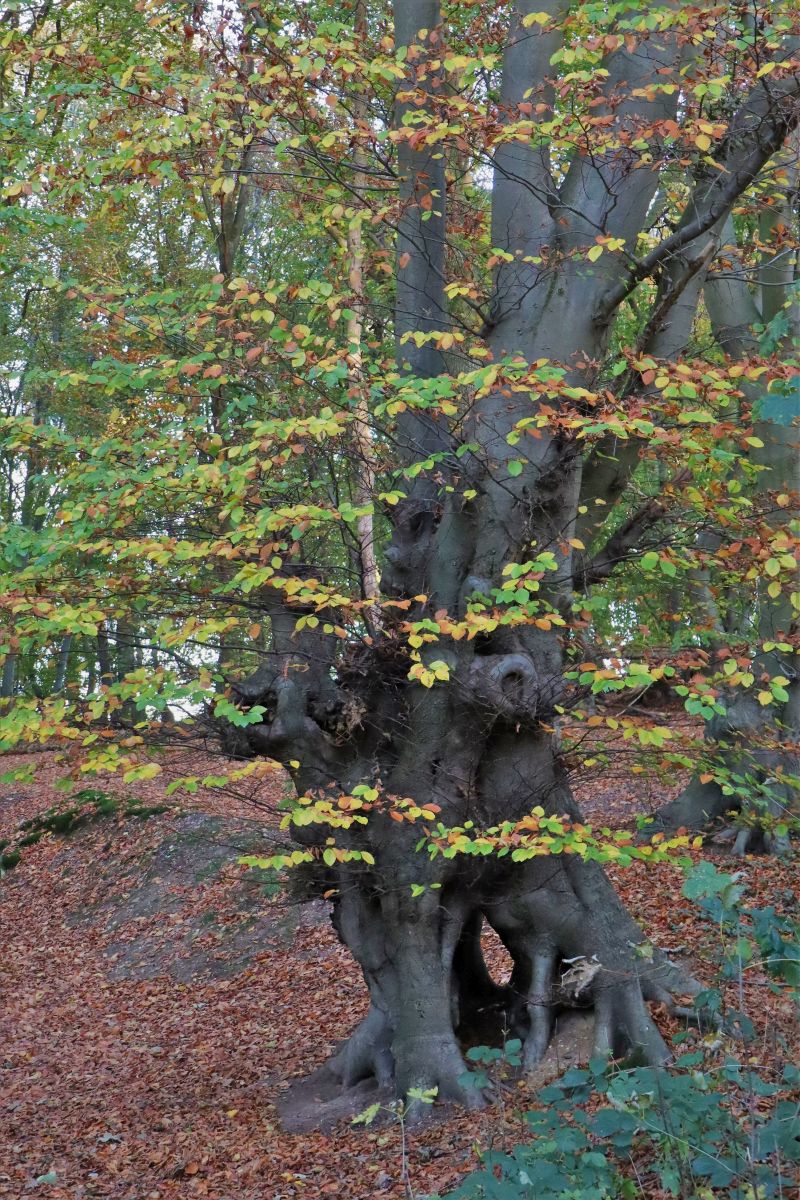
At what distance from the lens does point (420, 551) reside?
6688 mm

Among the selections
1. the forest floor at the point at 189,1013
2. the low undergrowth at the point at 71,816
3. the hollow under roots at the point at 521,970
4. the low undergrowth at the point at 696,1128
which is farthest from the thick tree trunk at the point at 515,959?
the low undergrowth at the point at 71,816

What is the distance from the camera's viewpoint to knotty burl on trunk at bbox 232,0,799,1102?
20.1 ft

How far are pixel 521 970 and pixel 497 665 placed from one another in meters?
2.09

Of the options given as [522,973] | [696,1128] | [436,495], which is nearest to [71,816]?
[522,973]

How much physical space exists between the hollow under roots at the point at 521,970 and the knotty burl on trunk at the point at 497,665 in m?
0.01

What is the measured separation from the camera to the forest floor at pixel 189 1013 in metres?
6.04

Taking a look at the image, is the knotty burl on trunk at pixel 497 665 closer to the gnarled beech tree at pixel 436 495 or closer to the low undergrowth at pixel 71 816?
the gnarled beech tree at pixel 436 495

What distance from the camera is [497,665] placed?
6.02 m

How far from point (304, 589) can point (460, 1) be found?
173 inches

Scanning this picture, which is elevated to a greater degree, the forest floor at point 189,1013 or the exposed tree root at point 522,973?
the exposed tree root at point 522,973

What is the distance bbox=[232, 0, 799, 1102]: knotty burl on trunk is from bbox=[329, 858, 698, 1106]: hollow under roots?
1cm

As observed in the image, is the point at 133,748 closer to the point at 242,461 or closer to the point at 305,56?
the point at 242,461

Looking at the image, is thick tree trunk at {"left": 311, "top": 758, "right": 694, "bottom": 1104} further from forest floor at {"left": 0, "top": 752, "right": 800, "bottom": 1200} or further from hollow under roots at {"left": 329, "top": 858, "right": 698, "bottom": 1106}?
forest floor at {"left": 0, "top": 752, "right": 800, "bottom": 1200}

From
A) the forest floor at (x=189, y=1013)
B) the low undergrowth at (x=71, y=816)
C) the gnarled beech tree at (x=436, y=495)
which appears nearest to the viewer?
the gnarled beech tree at (x=436, y=495)
